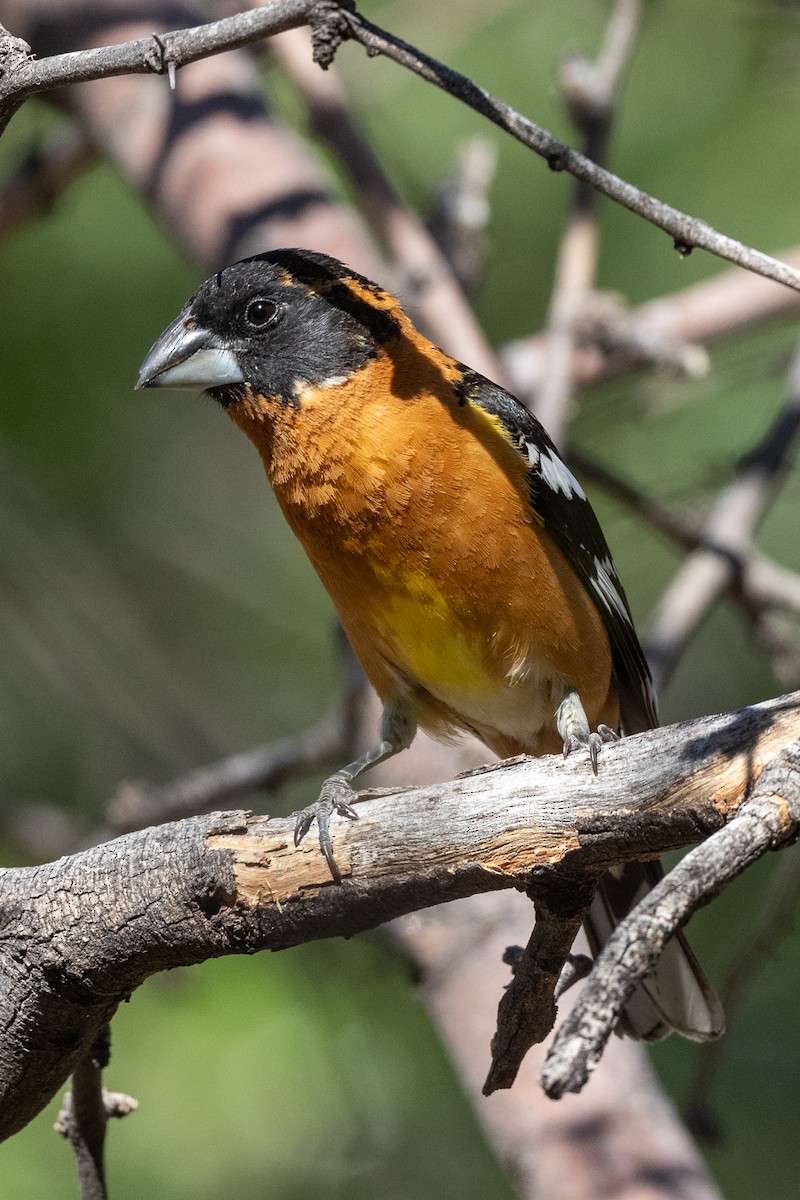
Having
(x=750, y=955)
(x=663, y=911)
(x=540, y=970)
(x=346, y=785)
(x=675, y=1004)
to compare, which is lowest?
(x=750, y=955)

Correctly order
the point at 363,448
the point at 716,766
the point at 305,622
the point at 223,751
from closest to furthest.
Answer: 1. the point at 716,766
2. the point at 363,448
3. the point at 223,751
4. the point at 305,622

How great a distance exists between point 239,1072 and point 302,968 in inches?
21.8

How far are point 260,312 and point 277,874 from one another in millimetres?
2116

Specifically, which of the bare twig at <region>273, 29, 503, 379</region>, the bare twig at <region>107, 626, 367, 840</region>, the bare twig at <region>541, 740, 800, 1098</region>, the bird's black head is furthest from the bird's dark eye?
the bare twig at <region>541, 740, 800, 1098</region>

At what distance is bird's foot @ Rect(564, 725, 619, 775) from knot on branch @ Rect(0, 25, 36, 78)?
1.77 metres

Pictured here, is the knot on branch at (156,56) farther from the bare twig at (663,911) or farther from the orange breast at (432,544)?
the bare twig at (663,911)

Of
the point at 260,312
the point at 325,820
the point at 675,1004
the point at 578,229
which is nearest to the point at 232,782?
the point at 260,312

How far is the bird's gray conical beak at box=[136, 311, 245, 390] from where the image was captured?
4172 millimetres

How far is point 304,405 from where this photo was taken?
4.04 meters

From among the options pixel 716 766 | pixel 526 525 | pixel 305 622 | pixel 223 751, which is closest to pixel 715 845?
pixel 716 766

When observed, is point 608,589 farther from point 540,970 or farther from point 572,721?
point 540,970

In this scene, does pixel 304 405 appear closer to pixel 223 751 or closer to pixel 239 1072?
pixel 239 1072

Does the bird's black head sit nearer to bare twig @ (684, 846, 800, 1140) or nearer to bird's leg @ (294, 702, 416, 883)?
bird's leg @ (294, 702, 416, 883)

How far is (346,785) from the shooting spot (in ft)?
12.2
